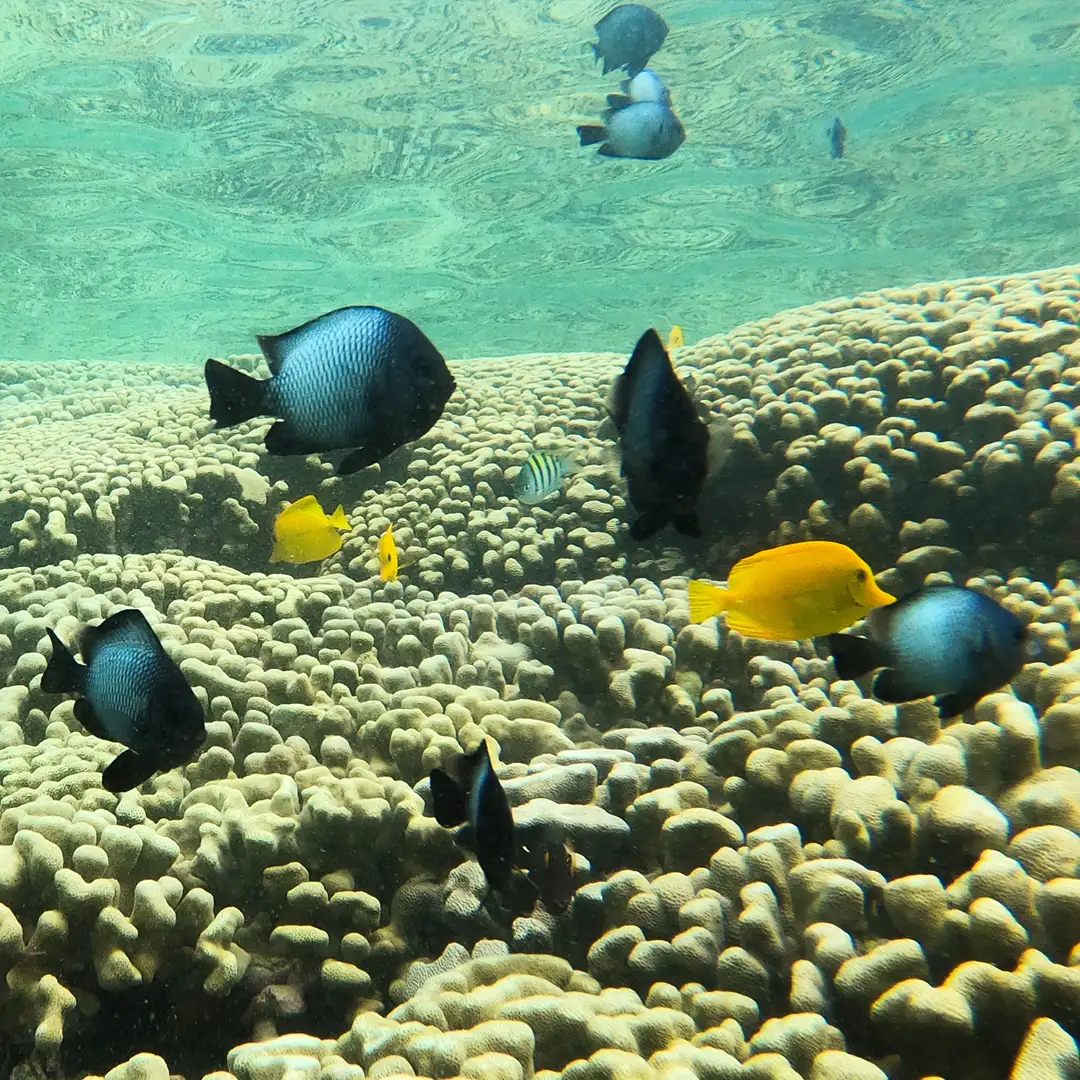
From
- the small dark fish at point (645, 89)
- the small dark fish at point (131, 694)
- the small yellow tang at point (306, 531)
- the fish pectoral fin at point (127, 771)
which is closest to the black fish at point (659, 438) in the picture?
the small dark fish at point (131, 694)

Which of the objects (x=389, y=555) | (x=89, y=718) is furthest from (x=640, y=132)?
(x=89, y=718)

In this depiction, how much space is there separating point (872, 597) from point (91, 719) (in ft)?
6.98

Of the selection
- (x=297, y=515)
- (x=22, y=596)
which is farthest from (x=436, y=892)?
(x=22, y=596)

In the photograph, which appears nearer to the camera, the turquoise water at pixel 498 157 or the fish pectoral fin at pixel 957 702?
the fish pectoral fin at pixel 957 702

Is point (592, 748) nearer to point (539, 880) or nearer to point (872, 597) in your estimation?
point (539, 880)

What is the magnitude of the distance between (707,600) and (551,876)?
956mm

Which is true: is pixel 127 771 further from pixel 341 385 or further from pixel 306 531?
pixel 306 531

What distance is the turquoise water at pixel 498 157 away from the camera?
16547 millimetres

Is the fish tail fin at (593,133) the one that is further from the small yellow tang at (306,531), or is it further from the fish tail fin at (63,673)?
the fish tail fin at (63,673)

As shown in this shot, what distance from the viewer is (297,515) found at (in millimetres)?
3975

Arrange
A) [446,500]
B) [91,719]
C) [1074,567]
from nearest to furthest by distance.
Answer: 1. [91,719]
2. [1074,567]
3. [446,500]

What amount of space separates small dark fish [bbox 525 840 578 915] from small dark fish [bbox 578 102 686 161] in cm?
454

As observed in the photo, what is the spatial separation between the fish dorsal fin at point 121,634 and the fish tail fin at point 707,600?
1.53 m

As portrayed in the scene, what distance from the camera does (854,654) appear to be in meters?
2.09
